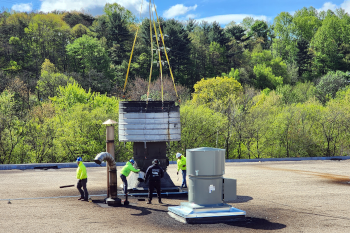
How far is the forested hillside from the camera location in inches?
1660

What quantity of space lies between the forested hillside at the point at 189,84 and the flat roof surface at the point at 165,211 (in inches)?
258

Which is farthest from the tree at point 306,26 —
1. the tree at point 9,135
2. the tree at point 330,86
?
the tree at point 9,135

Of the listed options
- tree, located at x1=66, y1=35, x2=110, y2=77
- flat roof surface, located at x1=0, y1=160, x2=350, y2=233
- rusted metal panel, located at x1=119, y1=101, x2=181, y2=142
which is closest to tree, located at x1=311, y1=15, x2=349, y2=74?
tree, located at x1=66, y1=35, x2=110, y2=77

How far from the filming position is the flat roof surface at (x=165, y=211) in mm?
11180

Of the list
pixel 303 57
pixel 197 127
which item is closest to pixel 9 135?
pixel 197 127

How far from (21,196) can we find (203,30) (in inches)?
3277

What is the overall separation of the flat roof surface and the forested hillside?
6.56 meters

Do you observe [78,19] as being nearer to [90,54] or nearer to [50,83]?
[90,54]

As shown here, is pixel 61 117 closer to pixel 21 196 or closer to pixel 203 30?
pixel 21 196

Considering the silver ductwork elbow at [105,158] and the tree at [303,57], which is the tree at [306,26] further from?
the silver ductwork elbow at [105,158]

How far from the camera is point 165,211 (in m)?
13.7

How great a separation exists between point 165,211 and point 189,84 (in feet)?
217

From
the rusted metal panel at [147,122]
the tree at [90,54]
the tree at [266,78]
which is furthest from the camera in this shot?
the tree at [266,78]

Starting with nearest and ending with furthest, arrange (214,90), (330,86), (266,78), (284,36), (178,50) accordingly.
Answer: (214,90)
(330,86)
(178,50)
(266,78)
(284,36)
